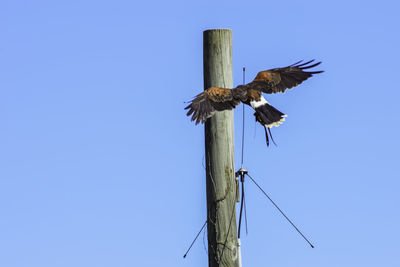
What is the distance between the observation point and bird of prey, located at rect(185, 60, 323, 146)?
17.8 feet

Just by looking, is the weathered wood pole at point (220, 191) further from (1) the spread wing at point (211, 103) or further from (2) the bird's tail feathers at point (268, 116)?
(2) the bird's tail feathers at point (268, 116)

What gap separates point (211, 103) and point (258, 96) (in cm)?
123

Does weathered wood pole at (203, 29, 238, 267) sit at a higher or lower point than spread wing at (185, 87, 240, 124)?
lower

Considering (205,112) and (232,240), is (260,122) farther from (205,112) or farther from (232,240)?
(232,240)

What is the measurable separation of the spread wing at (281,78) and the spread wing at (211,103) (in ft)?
3.23

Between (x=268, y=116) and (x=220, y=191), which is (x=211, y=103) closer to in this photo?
(x=220, y=191)

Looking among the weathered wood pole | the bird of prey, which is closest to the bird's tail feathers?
the bird of prey

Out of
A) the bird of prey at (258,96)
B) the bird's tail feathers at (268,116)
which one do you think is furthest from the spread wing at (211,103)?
the bird's tail feathers at (268,116)

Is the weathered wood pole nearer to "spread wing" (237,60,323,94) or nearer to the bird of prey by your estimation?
the bird of prey

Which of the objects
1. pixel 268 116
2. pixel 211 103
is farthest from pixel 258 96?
pixel 211 103

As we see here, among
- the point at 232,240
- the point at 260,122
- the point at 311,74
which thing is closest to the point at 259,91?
the point at 260,122

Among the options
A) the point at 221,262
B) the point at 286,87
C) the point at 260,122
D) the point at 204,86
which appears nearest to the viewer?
the point at 221,262

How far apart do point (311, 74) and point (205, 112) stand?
7.71 ft

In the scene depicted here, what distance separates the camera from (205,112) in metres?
5.56
